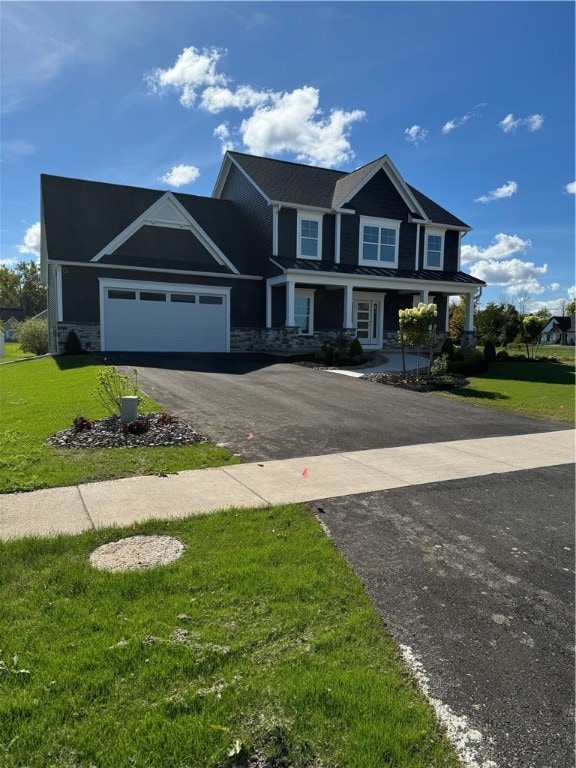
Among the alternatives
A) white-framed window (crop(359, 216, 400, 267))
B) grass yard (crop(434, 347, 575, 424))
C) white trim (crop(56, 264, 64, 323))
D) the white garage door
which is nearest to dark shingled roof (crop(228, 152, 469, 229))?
white-framed window (crop(359, 216, 400, 267))

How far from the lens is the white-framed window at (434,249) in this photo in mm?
26328

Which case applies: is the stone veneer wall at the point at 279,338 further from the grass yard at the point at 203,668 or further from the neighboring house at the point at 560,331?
the neighboring house at the point at 560,331

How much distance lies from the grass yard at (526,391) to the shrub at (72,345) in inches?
549

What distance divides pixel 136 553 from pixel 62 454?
334 cm

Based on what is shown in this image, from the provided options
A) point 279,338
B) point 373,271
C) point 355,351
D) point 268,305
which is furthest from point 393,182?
point 355,351

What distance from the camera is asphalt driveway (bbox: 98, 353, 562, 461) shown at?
8.12 m

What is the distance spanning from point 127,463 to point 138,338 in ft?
51.0

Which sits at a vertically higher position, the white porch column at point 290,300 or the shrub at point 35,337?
the white porch column at point 290,300

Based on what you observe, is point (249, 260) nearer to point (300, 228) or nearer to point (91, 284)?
point (300, 228)

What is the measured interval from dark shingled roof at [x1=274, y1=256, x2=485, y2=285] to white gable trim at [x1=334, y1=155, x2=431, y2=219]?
9.07ft

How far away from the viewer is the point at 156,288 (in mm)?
21188

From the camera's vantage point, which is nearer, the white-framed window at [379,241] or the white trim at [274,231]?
the white trim at [274,231]

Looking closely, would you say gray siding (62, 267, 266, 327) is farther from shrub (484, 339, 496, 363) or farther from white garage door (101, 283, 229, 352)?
shrub (484, 339, 496, 363)

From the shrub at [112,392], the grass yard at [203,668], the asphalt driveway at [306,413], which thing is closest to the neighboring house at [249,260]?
the asphalt driveway at [306,413]
